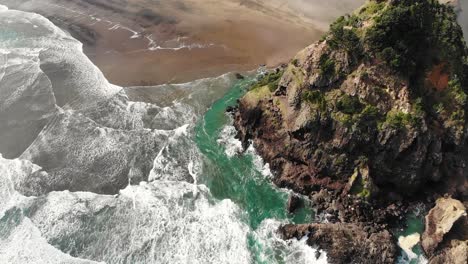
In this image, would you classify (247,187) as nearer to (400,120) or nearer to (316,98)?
(316,98)

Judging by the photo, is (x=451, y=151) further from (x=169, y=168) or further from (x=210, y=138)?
(x=169, y=168)

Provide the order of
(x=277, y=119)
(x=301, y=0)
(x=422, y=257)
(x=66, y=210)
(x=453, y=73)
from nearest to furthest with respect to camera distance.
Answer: (x=422, y=257) < (x=66, y=210) < (x=453, y=73) < (x=277, y=119) < (x=301, y=0)

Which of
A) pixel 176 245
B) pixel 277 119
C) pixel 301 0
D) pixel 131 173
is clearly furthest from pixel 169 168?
pixel 301 0

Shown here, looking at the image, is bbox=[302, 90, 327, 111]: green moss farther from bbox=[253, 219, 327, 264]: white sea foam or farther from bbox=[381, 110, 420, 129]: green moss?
bbox=[253, 219, 327, 264]: white sea foam

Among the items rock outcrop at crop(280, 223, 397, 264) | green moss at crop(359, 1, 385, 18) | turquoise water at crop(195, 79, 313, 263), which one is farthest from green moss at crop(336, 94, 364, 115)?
rock outcrop at crop(280, 223, 397, 264)

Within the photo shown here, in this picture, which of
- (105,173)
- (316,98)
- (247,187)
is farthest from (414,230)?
(105,173)
